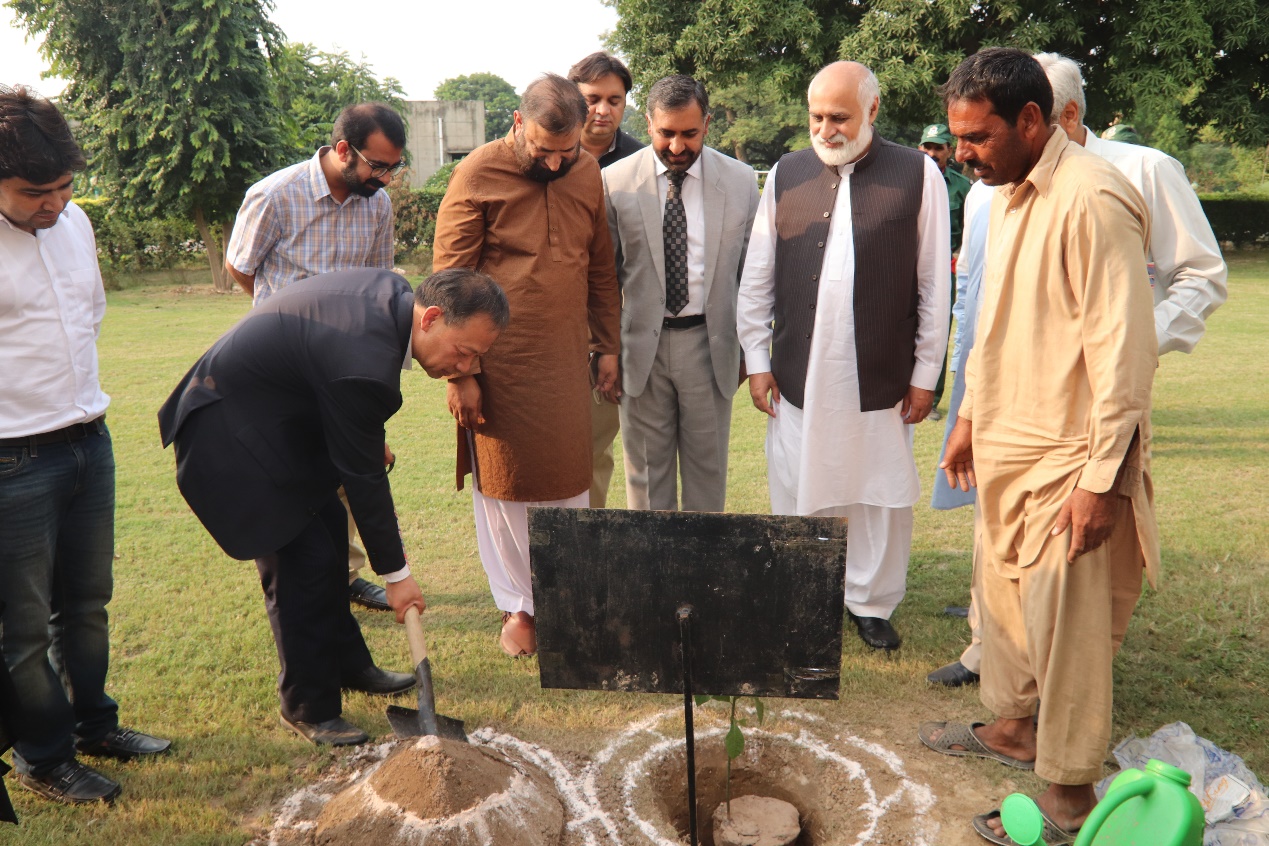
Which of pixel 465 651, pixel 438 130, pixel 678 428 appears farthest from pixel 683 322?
pixel 438 130

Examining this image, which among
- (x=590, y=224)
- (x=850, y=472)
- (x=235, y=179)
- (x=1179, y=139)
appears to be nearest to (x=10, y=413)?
(x=590, y=224)

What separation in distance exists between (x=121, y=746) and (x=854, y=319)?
123 inches

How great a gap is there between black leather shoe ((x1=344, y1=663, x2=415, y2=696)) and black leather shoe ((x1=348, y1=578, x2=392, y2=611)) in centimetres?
77

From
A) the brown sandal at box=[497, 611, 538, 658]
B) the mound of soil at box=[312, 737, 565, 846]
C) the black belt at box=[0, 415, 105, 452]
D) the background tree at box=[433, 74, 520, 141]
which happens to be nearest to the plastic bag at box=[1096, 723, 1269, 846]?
the mound of soil at box=[312, 737, 565, 846]

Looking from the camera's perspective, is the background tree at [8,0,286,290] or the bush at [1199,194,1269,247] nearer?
the background tree at [8,0,286,290]

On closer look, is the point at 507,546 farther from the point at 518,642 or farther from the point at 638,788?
the point at 638,788

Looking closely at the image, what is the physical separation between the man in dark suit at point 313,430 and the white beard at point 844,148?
1645mm

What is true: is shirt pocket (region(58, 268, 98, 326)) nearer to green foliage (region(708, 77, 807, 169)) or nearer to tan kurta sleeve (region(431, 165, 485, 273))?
tan kurta sleeve (region(431, 165, 485, 273))

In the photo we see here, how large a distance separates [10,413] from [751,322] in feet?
8.87

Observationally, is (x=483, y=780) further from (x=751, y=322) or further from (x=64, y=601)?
(x=751, y=322)

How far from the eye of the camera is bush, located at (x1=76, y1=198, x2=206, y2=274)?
2034cm

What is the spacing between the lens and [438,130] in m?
40.9

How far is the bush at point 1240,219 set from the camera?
22109mm

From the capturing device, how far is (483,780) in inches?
118
